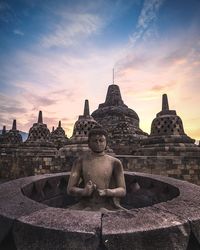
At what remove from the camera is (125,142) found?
49.1 feet

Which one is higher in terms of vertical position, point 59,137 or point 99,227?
point 59,137

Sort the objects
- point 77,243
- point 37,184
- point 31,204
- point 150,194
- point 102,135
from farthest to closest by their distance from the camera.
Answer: point 150,194, point 37,184, point 102,135, point 31,204, point 77,243

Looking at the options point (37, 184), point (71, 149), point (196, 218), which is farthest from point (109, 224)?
point (71, 149)

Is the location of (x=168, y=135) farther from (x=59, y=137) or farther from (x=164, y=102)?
(x=59, y=137)

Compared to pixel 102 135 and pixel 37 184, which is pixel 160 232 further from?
pixel 37 184

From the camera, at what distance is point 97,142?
259 cm

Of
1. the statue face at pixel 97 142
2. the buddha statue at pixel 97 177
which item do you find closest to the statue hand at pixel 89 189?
the buddha statue at pixel 97 177

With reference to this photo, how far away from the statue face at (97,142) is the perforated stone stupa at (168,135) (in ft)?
22.2

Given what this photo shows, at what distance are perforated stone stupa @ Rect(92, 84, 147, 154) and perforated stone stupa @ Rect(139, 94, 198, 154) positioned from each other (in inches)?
173

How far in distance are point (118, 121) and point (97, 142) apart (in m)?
17.3

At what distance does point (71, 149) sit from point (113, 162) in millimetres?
6251

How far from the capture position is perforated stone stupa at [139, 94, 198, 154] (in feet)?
28.3

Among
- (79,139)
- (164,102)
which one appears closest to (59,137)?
(79,139)

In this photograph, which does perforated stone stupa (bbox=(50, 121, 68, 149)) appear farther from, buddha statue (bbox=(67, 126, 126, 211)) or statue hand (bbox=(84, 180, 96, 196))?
statue hand (bbox=(84, 180, 96, 196))
